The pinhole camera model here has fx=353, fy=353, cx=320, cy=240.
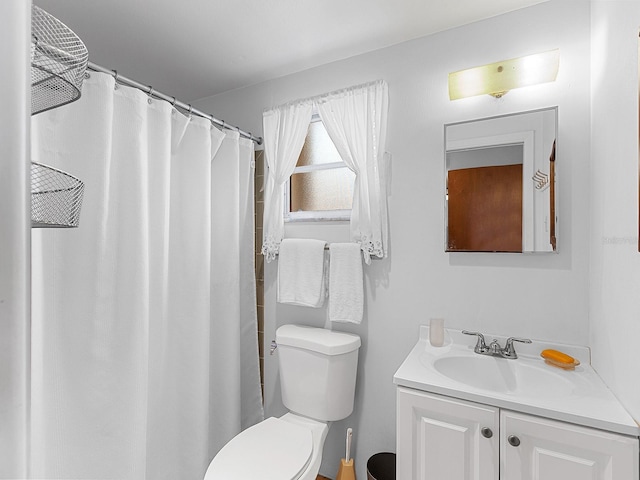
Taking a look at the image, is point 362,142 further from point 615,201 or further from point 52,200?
point 52,200

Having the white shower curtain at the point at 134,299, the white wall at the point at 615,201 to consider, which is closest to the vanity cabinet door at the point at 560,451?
the white wall at the point at 615,201

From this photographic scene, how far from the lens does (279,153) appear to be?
2.11 metres

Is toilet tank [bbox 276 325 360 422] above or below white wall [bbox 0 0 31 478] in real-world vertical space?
below

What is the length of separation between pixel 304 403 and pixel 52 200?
1.43 meters

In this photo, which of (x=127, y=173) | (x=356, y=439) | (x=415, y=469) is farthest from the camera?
(x=356, y=439)

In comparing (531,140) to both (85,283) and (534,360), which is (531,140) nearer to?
(534,360)

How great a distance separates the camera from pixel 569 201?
1.47 meters

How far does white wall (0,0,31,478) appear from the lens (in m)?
0.25

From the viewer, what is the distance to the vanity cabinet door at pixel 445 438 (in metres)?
1.16

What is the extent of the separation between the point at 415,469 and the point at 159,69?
7.87 feet

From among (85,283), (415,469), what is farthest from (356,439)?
(85,283)

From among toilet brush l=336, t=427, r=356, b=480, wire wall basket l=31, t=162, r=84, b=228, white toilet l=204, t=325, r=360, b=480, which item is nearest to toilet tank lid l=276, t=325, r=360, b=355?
white toilet l=204, t=325, r=360, b=480

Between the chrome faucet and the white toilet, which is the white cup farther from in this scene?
the white toilet

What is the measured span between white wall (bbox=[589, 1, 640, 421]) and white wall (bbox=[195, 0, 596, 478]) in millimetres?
75
